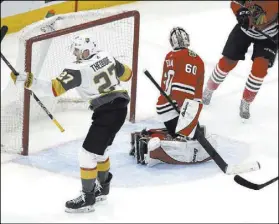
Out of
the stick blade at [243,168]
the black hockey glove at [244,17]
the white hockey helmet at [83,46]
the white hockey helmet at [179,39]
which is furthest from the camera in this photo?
the black hockey glove at [244,17]

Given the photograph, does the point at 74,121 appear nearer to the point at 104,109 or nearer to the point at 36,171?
the point at 36,171

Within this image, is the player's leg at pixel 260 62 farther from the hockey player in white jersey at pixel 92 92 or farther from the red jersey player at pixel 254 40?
the hockey player in white jersey at pixel 92 92

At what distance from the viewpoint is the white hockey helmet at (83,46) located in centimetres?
430

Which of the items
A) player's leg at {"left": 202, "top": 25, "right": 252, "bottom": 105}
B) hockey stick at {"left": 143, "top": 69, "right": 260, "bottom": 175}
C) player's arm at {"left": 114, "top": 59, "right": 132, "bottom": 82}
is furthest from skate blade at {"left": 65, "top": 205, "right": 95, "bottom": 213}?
player's leg at {"left": 202, "top": 25, "right": 252, "bottom": 105}


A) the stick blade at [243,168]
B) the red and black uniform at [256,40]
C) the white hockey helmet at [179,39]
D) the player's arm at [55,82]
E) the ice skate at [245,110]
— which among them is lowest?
the ice skate at [245,110]

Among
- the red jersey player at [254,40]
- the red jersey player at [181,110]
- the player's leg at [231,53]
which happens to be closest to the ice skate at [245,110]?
the red jersey player at [254,40]

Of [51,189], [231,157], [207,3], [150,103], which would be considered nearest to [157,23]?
[207,3]

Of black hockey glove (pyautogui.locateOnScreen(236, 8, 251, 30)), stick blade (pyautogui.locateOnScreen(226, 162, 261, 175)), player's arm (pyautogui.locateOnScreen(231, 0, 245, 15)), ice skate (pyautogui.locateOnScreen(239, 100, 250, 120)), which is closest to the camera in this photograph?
stick blade (pyautogui.locateOnScreen(226, 162, 261, 175))

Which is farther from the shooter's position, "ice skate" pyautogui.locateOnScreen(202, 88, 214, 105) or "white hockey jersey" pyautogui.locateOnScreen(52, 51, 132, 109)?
"ice skate" pyautogui.locateOnScreen(202, 88, 214, 105)

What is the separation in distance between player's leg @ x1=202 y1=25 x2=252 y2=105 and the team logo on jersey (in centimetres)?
12

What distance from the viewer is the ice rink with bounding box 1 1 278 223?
4418mm

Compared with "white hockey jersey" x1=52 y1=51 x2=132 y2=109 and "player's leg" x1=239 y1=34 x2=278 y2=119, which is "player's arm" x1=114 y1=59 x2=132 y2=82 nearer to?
"white hockey jersey" x1=52 y1=51 x2=132 y2=109

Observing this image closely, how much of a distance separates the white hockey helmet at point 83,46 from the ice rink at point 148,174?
0.68 metres

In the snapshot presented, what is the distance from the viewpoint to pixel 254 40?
18.2ft
